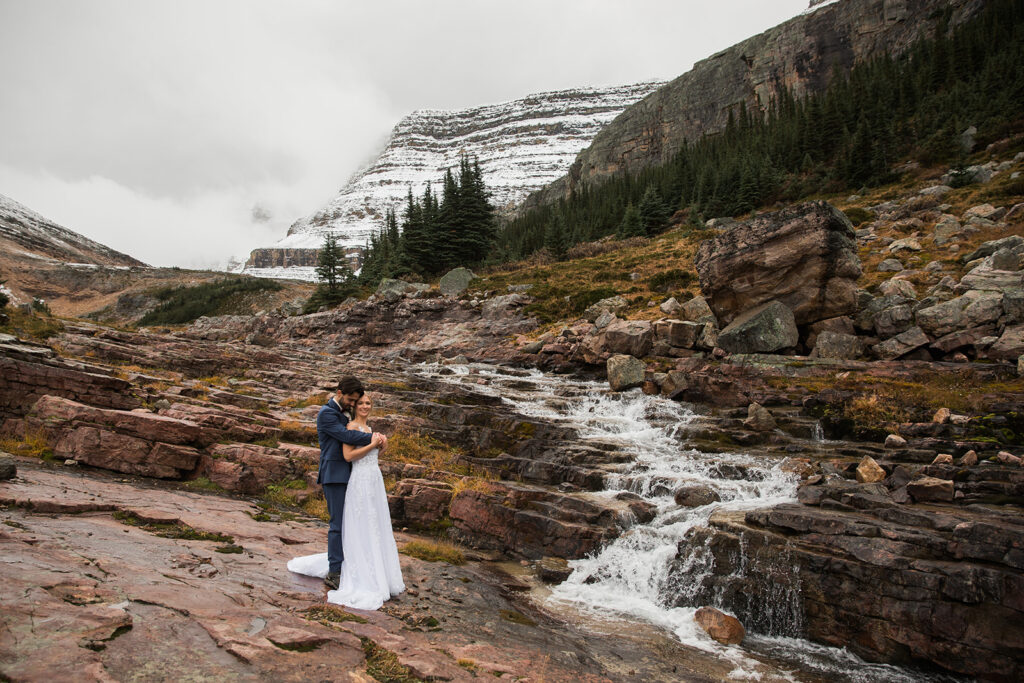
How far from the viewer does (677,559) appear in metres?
8.65

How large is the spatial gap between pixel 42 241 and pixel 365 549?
15802 cm

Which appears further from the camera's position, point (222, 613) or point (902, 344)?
point (902, 344)

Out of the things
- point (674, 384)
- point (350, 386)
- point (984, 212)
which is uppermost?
point (984, 212)

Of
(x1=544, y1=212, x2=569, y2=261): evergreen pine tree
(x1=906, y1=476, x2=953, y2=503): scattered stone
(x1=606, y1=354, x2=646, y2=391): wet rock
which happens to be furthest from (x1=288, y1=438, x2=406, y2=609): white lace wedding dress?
A: (x1=544, y1=212, x2=569, y2=261): evergreen pine tree

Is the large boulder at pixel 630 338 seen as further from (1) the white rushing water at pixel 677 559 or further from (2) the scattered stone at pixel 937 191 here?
(2) the scattered stone at pixel 937 191

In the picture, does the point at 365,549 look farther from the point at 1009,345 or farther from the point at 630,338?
the point at 630,338

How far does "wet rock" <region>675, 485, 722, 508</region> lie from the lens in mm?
10087

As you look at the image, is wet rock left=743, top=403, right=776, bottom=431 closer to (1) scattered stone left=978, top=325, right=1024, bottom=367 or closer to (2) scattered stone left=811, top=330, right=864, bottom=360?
(2) scattered stone left=811, top=330, right=864, bottom=360

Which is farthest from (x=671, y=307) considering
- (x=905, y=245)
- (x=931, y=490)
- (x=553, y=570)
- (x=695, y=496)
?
(x=553, y=570)

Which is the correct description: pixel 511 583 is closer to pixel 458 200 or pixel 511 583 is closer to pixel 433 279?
pixel 433 279

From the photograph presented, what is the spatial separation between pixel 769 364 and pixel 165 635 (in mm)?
18843

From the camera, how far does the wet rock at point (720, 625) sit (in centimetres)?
720

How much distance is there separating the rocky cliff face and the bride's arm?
10198 centimetres

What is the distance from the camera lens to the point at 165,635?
12.1 feet
